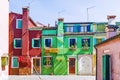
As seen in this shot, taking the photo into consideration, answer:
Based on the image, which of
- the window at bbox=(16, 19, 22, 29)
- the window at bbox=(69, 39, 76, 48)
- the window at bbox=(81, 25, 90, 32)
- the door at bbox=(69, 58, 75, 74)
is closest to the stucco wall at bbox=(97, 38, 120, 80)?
the window at bbox=(81, 25, 90, 32)

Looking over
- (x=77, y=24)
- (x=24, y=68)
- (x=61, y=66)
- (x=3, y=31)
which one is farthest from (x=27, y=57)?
(x=3, y=31)

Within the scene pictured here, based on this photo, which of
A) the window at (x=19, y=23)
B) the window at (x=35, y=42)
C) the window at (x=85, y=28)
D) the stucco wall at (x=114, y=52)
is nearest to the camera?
the stucco wall at (x=114, y=52)


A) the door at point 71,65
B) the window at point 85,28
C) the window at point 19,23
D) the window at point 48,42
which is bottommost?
the door at point 71,65

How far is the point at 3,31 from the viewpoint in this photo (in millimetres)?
18609

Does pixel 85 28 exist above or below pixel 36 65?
above

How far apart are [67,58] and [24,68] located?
593 centimetres

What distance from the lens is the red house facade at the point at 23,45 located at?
41844 millimetres

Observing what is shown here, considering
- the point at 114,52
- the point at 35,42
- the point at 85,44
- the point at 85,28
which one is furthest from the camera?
the point at 35,42

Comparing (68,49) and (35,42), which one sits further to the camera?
(35,42)

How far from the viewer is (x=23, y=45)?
42188mm

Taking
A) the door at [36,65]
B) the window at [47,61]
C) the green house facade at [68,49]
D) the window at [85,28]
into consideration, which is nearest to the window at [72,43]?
the green house facade at [68,49]

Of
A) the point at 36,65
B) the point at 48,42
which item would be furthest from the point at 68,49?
the point at 36,65

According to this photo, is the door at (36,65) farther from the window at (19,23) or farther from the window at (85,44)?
the window at (85,44)

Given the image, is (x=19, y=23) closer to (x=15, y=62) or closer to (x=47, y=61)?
(x=15, y=62)
